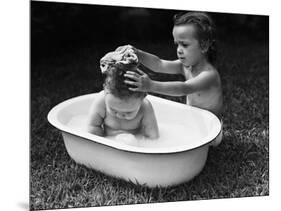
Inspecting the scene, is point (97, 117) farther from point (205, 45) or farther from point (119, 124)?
point (205, 45)

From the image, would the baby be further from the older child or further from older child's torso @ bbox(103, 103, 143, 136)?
the older child

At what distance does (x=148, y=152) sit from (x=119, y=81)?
0.35 m

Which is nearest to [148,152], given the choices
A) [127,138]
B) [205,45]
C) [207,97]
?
[127,138]

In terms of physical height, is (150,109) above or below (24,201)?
above

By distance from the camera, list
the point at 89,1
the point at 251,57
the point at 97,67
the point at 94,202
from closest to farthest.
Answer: the point at 94,202 < the point at 89,1 < the point at 97,67 < the point at 251,57

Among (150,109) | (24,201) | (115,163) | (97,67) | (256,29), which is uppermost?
(256,29)

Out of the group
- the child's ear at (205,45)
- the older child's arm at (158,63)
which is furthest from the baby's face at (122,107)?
the child's ear at (205,45)

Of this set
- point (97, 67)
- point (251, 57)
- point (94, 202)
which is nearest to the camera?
point (94, 202)

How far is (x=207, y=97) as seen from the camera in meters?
2.19

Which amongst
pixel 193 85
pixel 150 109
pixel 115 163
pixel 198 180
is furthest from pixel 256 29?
pixel 115 163

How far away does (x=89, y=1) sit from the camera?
203 centimetres

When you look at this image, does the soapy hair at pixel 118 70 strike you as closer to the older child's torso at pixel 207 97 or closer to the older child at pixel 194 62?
the older child at pixel 194 62

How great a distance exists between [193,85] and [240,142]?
0.46m
